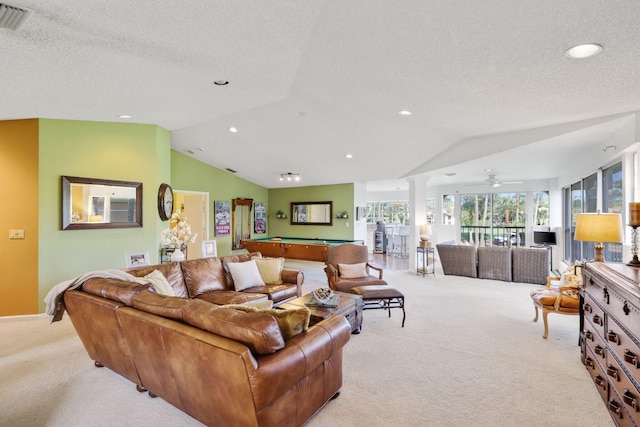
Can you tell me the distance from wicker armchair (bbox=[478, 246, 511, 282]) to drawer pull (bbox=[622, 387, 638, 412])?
4879 millimetres

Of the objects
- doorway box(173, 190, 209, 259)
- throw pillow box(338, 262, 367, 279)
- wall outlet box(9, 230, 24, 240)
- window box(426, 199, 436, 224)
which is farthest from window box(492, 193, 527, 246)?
wall outlet box(9, 230, 24, 240)

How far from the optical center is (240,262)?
14.9ft

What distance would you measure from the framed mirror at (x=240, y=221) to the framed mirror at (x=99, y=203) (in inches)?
155

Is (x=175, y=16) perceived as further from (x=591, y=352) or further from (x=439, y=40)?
(x=591, y=352)

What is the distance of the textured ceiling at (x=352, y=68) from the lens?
2.04 m

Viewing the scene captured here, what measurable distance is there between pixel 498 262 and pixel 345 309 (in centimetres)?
460

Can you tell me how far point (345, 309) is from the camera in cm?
336

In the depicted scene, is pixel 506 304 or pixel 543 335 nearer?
pixel 543 335

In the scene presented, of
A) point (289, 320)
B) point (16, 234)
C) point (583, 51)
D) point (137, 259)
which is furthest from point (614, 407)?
point (16, 234)

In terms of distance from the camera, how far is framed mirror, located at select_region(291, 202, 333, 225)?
29.6ft

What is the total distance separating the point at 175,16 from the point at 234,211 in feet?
22.7

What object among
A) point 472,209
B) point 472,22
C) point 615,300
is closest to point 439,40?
point 472,22

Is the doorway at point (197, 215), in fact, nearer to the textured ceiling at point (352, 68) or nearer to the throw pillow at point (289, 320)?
the textured ceiling at point (352, 68)

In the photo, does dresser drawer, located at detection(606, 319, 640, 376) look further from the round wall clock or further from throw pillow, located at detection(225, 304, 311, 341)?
the round wall clock
